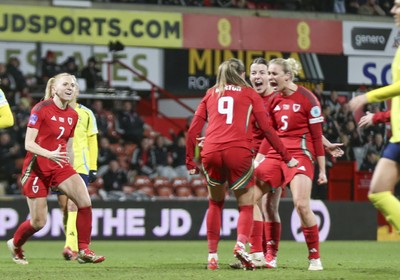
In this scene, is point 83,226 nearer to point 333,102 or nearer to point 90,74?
point 333,102

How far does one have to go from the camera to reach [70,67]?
2328 centimetres

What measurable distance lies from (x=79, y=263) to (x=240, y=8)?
52.2ft

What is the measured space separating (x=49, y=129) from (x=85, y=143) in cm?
201

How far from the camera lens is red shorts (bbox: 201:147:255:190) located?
32.8ft

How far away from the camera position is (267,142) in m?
10.9

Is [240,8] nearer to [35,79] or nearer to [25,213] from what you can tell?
[35,79]

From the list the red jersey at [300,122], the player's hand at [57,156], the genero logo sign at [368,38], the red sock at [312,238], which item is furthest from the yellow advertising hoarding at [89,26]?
the red sock at [312,238]

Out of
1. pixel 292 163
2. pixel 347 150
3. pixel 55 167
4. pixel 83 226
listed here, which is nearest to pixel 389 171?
pixel 292 163

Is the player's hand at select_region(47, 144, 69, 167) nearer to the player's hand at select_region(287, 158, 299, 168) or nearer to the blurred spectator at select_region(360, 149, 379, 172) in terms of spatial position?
the player's hand at select_region(287, 158, 299, 168)

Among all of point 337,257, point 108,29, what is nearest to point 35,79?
point 108,29

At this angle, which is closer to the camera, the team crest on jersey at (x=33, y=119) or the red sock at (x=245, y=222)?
the red sock at (x=245, y=222)

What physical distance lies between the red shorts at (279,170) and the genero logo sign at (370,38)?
16.7m

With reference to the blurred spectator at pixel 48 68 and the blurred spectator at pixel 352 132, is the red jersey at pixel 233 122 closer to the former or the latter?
the blurred spectator at pixel 352 132

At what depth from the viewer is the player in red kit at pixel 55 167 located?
11.1m
